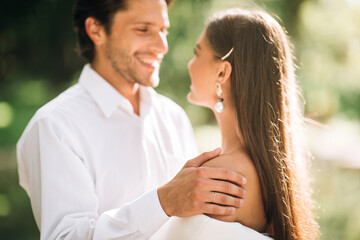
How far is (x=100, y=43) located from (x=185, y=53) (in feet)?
14.3

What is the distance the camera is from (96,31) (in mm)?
2309

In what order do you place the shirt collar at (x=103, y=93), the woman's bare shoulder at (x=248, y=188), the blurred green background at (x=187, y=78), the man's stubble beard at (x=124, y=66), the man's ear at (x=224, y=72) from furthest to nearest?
the blurred green background at (x=187, y=78) → the man's stubble beard at (x=124, y=66) → the shirt collar at (x=103, y=93) → the man's ear at (x=224, y=72) → the woman's bare shoulder at (x=248, y=188)

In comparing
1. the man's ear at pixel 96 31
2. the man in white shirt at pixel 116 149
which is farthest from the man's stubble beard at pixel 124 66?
the man's ear at pixel 96 31

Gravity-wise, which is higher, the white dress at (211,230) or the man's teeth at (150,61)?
the man's teeth at (150,61)

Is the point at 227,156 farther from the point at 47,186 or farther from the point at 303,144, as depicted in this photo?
the point at 47,186

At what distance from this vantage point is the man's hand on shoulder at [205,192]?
4.55ft

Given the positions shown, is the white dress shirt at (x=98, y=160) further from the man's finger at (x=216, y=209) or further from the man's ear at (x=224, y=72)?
the man's ear at (x=224, y=72)

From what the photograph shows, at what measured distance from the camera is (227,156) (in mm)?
1545

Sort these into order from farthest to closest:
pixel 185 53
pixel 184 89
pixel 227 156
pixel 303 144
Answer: pixel 184 89, pixel 185 53, pixel 303 144, pixel 227 156

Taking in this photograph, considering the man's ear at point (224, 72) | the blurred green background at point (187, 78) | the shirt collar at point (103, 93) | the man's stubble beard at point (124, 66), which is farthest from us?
the blurred green background at point (187, 78)

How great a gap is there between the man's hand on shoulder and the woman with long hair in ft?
0.11

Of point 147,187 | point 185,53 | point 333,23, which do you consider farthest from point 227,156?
point 185,53

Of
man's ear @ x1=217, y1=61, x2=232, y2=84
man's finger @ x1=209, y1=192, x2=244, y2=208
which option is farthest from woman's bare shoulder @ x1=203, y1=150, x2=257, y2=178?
man's ear @ x1=217, y1=61, x2=232, y2=84

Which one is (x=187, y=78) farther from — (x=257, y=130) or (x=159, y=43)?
(x=257, y=130)
